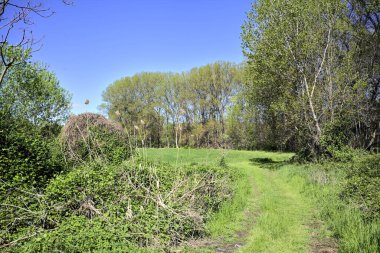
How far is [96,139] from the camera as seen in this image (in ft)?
50.8

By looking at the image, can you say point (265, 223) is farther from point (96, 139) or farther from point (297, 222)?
point (96, 139)

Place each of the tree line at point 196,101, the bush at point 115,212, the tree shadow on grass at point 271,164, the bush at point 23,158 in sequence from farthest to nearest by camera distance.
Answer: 1. the tree line at point 196,101
2. the tree shadow on grass at point 271,164
3. the bush at point 23,158
4. the bush at point 115,212

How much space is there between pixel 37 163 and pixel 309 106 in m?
18.9

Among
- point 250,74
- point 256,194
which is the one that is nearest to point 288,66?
point 250,74

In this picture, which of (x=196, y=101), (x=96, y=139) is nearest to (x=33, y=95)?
(x=96, y=139)

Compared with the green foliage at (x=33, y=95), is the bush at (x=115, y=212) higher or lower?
lower

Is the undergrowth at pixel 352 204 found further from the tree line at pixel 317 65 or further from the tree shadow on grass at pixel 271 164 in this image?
the tree shadow on grass at pixel 271 164

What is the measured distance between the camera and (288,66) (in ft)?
77.7

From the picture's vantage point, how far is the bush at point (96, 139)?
1573 centimetres

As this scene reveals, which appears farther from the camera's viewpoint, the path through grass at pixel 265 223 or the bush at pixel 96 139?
the bush at pixel 96 139

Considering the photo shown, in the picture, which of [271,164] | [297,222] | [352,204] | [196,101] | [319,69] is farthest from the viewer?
[196,101]

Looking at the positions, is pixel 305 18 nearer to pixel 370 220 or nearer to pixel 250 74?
pixel 250 74

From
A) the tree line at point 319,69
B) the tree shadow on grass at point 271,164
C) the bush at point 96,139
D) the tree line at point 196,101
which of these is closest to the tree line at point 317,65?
the tree line at point 319,69

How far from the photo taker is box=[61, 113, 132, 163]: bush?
15727 mm
